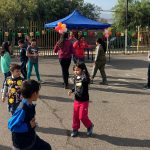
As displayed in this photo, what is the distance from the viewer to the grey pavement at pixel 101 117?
20.9ft

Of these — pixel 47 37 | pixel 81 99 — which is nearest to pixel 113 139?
pixel 81 99

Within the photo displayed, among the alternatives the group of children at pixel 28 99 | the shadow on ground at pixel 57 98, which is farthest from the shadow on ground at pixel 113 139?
the shadow on ground at pixel 57 98

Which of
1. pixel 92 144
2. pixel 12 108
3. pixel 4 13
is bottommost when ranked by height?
pixel 92 144

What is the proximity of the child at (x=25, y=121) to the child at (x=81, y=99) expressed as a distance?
229 centimetres

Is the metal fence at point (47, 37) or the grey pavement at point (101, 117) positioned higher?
the metal fence at point (47, 37)

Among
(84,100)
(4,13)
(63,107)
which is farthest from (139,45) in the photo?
(84,100)

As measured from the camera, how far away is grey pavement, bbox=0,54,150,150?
6379 millimetres

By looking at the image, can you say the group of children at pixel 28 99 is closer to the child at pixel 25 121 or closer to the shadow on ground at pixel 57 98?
the child at pixel 25 121

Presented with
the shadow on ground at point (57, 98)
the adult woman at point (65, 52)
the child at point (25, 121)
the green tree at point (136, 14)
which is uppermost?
the green tree at point (136, 14)

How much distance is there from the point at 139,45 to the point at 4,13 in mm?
10347

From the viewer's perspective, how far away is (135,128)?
7.27 metres

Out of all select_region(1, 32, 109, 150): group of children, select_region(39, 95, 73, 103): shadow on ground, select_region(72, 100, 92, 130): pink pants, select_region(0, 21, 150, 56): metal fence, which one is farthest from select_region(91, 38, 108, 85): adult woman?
select_region(0, 21, 150, 56): metal fence

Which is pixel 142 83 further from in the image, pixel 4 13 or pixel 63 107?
pixel 4 13

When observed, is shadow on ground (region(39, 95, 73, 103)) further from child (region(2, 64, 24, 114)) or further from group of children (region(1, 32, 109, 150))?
child (region(2, 64, 24, 114))
